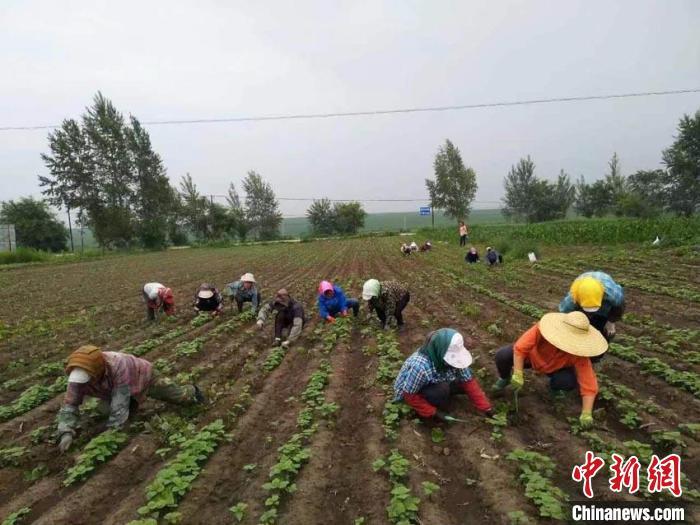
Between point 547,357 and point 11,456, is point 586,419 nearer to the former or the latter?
point 547,357

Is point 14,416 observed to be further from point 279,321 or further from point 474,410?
point 474,410

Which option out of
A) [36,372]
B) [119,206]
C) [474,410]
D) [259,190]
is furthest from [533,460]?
[259,190]

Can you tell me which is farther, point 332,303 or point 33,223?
point 33,223

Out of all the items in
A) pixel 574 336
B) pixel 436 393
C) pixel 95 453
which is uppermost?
pixel 574 336

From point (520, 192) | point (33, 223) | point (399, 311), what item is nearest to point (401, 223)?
point (520, 192)

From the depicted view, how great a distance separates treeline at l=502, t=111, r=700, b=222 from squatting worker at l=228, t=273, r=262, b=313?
41.0 meters

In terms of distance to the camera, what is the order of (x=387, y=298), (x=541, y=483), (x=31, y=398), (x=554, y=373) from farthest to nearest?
1. (x=387, y=298)
2. (x=31, y=398)
3. (x=554, y=373)
4. (x=541, y=483)

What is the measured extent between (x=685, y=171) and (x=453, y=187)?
23.8m

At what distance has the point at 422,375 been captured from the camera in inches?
176

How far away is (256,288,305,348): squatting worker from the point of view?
7.49 metres

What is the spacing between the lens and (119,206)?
45.2m

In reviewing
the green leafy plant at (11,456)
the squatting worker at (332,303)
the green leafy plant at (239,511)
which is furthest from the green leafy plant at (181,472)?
the squatting worker at (332,303)

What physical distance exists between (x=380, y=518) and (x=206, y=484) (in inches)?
58.0

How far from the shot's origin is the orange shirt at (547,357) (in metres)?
4.37
